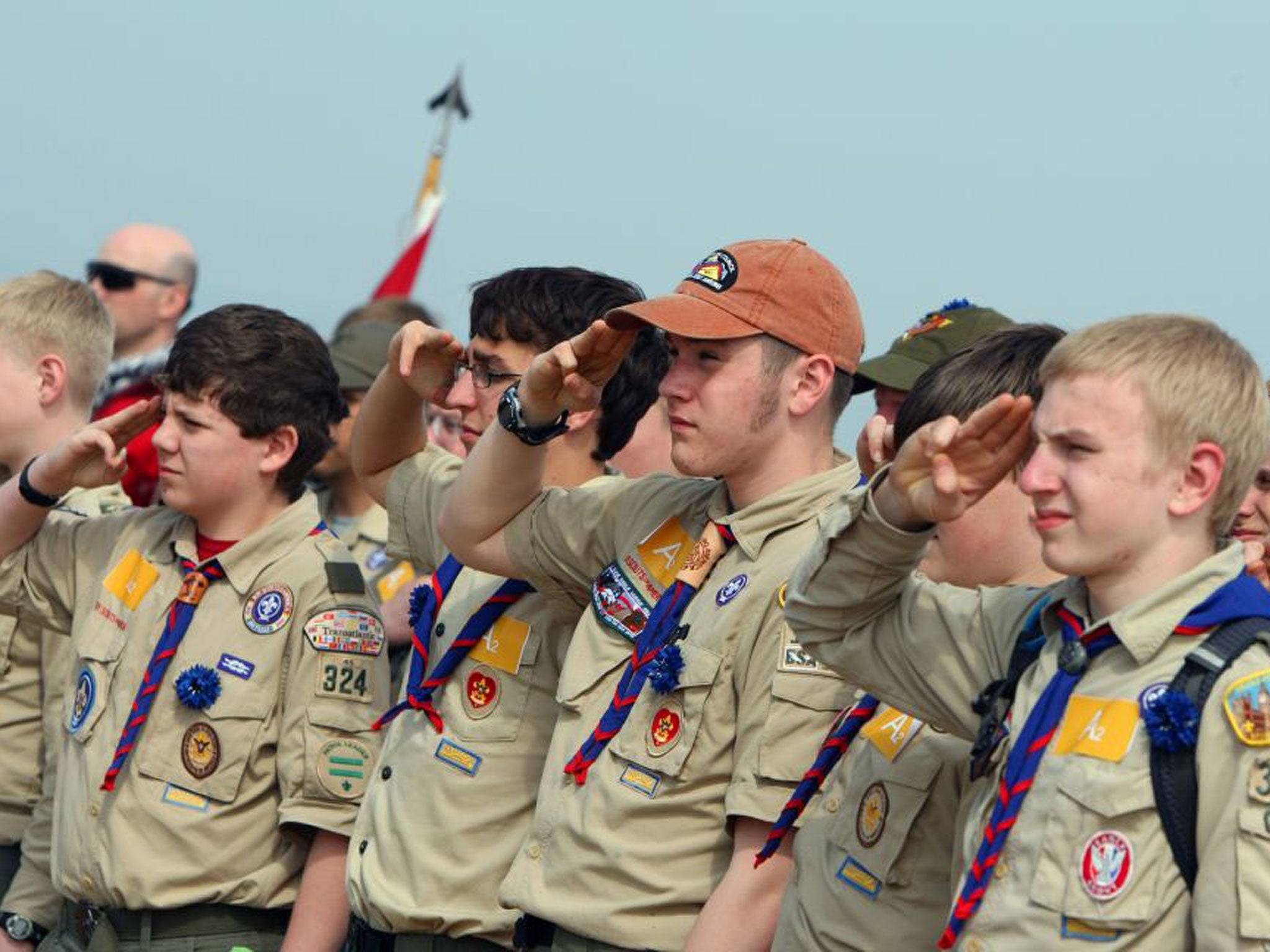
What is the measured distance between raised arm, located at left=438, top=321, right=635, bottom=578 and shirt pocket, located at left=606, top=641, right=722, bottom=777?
728 millimetres

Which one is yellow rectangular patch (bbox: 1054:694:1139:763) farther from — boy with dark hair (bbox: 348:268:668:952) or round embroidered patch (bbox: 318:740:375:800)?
round embroidered patch (bbox: 318:740:375:800)

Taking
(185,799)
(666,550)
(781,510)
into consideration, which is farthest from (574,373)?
(185,799)

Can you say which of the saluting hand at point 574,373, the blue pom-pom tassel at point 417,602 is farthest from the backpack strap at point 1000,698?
the blue pom-pom tassel at point 417,602

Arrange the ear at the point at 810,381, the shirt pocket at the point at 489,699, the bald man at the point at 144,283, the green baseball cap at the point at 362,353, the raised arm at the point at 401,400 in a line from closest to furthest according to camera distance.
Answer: the ear at the point at 810,381
the shirt pocket at the point at 489,699
the raised arm at the point at 401,400
the green baseball cap at the point at 362,353
the bald man at the point at 144,283

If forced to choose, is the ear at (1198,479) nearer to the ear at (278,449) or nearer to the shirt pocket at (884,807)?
the shirt pocket at (884,807)

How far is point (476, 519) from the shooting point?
17.5 ft

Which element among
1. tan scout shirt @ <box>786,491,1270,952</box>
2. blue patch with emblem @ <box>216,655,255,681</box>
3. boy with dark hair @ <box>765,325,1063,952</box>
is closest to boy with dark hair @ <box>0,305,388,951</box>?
blue patch with emblem @ <box>216,655,255,681</box>

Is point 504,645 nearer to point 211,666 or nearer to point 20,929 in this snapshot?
point 211,666

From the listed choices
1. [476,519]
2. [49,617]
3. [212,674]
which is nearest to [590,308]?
[476,519]

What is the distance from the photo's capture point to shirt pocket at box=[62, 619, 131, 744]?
581 cm

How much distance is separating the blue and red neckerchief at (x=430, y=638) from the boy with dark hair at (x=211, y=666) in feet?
0.70

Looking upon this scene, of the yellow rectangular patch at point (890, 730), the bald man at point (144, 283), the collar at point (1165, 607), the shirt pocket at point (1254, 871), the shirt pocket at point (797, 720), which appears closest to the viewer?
the shirt pocket at point (1254, 871)

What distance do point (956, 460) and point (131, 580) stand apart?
9.91 feet

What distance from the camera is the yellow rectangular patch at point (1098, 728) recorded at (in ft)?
11.4
